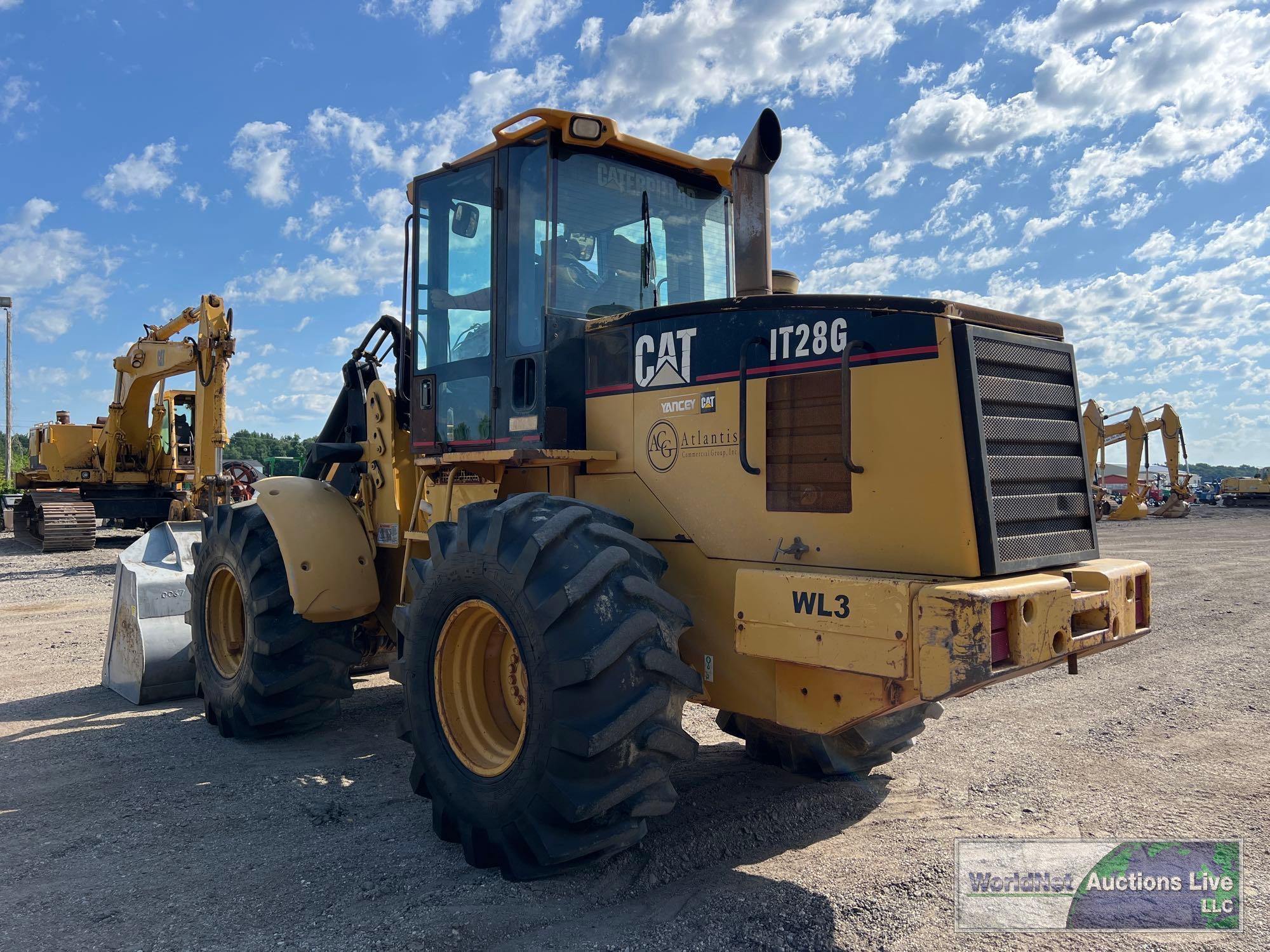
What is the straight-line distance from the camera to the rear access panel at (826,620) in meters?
3.32

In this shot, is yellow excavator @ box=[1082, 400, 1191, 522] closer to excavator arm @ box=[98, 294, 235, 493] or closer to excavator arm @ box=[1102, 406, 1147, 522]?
excavator arm @ box=[1102, 406, 1147, 522]

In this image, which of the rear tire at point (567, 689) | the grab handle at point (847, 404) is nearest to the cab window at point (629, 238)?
the rear tire at point (567, 689)

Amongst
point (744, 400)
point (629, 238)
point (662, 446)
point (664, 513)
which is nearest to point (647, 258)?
point (629, 238)

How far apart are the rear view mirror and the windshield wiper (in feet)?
3.04

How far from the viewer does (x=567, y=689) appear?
3.57 metres

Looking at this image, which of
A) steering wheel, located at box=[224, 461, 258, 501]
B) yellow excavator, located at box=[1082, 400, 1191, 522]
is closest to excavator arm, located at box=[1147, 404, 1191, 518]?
yellow excavator, located at box=[1082, 400, 1191, 522]

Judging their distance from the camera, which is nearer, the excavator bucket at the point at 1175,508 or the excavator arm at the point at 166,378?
the excavator arm at the point at 166,378

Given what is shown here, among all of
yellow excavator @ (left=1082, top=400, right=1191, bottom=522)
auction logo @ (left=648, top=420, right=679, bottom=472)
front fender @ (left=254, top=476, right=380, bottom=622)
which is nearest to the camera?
auction logo @ (left=648, top=420, right=679, bottom=472)

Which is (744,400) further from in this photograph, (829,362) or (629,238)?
(629,238)

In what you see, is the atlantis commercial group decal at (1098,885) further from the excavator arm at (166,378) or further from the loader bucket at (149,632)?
the excavator arm at (166,378)

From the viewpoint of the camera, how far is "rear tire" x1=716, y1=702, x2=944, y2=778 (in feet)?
15.8

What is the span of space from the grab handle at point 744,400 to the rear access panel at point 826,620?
0.47 meters

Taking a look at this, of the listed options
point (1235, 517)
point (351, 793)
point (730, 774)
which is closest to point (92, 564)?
point (351, 793)

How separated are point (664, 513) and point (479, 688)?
47.4 inches
